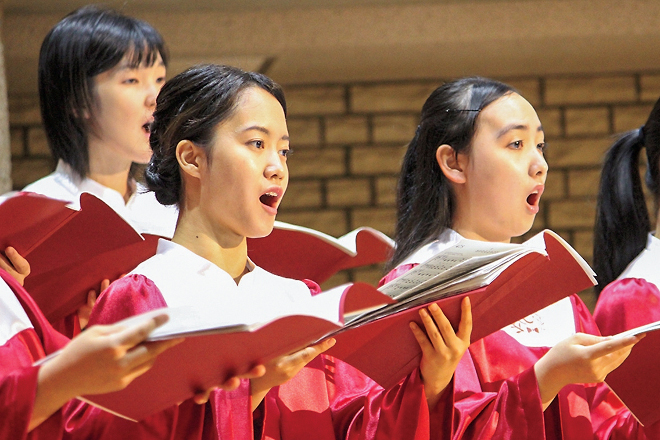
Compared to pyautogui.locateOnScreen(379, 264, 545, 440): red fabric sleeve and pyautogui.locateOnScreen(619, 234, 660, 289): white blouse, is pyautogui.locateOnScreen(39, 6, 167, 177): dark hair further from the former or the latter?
pyautogui.locateOnScreen(619, 234, 660, 289): white blouse

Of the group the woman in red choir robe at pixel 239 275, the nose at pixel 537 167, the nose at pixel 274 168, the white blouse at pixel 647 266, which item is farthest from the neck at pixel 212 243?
the white blouse at pixel 647 266

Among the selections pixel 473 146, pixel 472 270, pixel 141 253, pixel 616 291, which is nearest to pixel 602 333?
pixel 616 291

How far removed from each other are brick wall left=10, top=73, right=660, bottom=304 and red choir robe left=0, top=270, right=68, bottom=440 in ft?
10.3

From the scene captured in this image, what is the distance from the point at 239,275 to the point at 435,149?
650mm

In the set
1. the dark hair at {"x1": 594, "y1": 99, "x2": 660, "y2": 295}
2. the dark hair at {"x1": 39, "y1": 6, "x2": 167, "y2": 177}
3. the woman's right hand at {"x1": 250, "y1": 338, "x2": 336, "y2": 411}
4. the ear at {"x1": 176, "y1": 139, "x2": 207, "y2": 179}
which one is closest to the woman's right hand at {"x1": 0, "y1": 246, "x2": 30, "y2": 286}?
the ear at {"x1": 176, "y1": 139, "x2": 207, "y2": 179}

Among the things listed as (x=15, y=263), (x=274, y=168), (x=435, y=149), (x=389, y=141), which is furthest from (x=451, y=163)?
(x=389, y=141)

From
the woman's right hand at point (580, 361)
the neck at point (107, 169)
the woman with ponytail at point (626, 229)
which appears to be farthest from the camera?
the neck at point (107, 169)

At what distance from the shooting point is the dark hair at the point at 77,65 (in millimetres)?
2566

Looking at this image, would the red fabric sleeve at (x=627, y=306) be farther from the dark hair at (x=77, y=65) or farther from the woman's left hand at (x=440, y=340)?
the dark hair at (x=77, y=65)

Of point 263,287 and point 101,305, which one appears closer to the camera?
point 101,305

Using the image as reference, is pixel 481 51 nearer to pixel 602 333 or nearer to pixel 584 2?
pixel 584 2

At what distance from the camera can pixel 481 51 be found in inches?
166

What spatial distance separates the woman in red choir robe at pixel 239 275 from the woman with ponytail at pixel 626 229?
672mm

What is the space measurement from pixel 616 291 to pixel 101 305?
3.82ft
